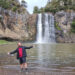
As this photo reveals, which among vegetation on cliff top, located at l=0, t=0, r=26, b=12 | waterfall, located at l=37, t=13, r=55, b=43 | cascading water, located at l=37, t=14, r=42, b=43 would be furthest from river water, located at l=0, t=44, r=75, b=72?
vegetation on cliff top, located at l=0, t=0, r=26, b=12

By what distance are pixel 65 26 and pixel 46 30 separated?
18.8ft

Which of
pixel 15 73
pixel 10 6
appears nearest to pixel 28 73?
pixel 15 73

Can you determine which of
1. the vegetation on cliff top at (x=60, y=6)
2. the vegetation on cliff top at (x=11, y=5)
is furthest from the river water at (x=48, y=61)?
the vegetation on cliff top at (x=60, y=6)

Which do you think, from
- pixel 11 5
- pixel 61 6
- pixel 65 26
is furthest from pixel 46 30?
pixel 11 5

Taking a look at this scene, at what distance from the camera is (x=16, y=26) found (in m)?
51.3

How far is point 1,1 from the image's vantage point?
6000cm

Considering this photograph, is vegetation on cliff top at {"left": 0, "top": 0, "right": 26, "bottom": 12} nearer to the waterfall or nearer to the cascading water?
the cascading water

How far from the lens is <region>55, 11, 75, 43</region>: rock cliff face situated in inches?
2018

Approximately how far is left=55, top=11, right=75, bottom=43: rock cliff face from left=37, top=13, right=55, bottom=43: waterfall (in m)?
1.61

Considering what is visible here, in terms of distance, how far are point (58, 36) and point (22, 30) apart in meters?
10.6

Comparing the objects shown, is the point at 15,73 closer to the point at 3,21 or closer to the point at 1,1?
the point at 3,21

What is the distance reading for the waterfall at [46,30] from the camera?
5231 cm

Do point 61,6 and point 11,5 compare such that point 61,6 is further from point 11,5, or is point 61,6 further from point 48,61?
point 48,61

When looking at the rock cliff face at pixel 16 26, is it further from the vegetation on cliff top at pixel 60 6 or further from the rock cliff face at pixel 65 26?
the vegetation on cliff top at pixel 60 6
